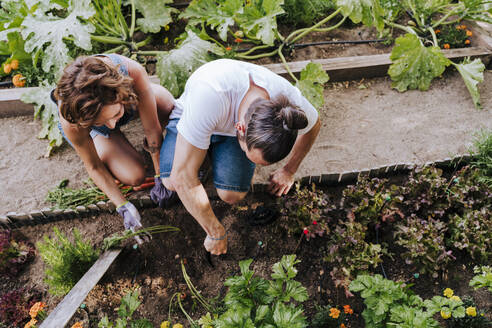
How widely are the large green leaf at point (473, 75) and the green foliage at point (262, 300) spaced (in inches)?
98.2

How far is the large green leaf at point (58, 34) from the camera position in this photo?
2.36 m

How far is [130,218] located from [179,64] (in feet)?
3.93

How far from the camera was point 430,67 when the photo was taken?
117 inches

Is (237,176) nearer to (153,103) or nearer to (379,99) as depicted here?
(153,103)

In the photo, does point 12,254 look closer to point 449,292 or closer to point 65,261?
point 65,261

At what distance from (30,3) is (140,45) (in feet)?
3.05

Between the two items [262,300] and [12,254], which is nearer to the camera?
[262,300]

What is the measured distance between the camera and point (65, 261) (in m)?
1.93

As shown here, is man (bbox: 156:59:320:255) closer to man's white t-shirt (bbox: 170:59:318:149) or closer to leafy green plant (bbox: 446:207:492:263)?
man's white t-shirt (bbox: 170:59:318:149)

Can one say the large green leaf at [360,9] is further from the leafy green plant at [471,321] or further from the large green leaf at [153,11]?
the leafy green plant at [471,321]

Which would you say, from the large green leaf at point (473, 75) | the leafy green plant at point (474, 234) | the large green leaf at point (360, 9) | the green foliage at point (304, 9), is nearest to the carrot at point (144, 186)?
the large green leaf at point (360, 9)

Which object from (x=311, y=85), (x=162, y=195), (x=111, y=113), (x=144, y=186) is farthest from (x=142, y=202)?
(x=311, y=85)

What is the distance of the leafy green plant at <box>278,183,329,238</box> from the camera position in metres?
2.06

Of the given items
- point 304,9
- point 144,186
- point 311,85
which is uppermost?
point 304,9
